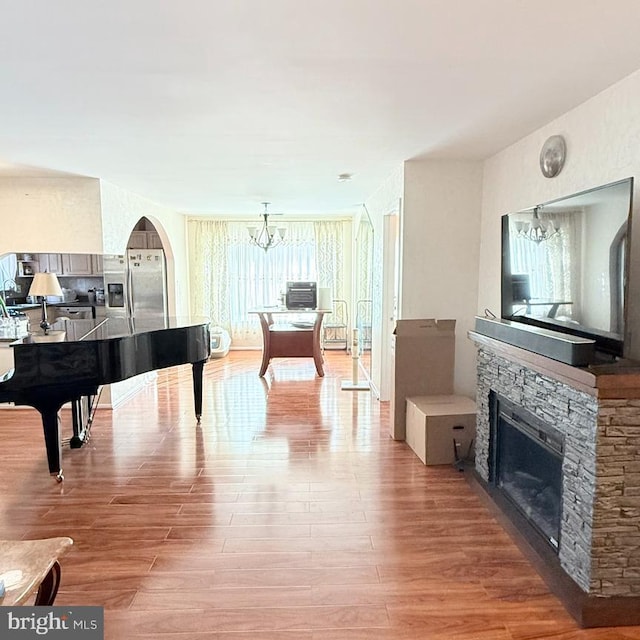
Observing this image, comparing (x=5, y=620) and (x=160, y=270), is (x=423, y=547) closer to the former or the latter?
(x=5, y=620)

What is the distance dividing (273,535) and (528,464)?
58.3 inches

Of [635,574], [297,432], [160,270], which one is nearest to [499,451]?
[635,574]

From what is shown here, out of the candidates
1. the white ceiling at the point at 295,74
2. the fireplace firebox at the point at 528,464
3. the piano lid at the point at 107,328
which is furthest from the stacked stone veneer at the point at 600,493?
the piano lid at the point at 107,328

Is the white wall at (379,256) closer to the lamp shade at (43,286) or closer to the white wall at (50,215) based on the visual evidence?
the white wall at (50,215)

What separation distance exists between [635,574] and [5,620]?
228cm

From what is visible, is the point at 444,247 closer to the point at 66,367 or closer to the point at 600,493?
the point at 600,493

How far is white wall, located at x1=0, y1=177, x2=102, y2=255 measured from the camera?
14.8ft

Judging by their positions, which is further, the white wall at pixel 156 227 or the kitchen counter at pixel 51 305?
the kitchen counter at pixel 51 305

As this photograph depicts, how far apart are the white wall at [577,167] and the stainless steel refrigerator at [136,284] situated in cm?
363

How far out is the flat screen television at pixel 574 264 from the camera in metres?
1.89

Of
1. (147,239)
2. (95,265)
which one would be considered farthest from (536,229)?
(147,239)

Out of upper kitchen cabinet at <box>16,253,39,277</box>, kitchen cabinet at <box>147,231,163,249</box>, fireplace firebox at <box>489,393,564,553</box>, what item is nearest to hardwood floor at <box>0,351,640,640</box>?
fireplace firebox at <box>489,393,564,553</box>

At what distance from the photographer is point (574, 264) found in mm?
2154

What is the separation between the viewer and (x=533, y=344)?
2195 millimetres
